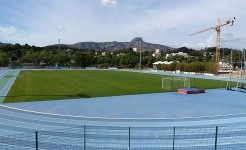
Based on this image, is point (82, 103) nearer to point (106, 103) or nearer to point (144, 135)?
point (106, 103)

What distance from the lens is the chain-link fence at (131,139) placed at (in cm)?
1218

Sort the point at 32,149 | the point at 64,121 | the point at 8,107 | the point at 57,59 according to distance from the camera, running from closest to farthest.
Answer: the point at 32,149 → the point at 64,121 → the point at 8,107 → the point at 57,59

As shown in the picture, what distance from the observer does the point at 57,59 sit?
108875 millimetres

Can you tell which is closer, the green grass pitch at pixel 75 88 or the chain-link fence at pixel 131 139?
the chain-link fence at pixel 131 139

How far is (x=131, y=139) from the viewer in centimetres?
1323

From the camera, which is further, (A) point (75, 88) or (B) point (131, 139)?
(A) point (75, 88)

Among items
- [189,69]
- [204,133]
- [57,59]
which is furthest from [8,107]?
[57,59]

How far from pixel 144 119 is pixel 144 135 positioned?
3.74 meters

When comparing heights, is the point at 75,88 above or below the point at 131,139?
above

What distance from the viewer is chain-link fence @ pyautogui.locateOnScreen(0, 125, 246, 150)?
12180mm

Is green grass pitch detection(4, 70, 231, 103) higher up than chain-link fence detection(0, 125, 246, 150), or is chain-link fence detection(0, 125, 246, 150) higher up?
green grass pitch detection(4, 70, 231, 103)

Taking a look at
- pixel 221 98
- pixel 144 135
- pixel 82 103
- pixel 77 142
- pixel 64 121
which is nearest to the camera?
pixel 77 142

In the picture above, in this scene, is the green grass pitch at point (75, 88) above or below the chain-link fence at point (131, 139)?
above

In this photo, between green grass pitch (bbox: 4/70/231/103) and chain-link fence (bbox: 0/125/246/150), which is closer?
chain-link fence (bbox: 0/125/246/150)
